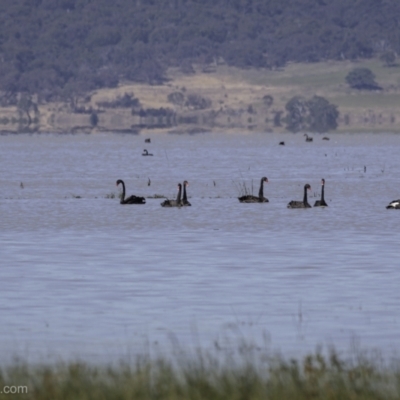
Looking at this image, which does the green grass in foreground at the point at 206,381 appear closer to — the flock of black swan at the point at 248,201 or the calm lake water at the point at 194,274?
the calm lake water at the point at 194,274

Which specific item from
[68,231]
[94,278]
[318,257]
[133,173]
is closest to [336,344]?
[94,278]

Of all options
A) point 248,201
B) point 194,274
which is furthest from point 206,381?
point 248,201

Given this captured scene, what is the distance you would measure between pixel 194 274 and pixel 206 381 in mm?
9924

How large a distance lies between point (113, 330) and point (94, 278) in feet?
17.0

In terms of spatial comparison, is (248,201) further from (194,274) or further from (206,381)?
(206,381)

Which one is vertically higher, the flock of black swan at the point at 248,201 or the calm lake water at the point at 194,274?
the calm lake water at the point at 194,274

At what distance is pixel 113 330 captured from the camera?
1642cm

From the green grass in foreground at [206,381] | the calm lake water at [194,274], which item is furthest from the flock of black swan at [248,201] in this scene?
the green grass in foreground at [206,381]

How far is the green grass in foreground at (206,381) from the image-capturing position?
38.7 feet

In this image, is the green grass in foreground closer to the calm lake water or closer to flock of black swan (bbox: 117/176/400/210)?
the calm lake water

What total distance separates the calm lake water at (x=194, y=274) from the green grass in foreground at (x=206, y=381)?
1.81 metres

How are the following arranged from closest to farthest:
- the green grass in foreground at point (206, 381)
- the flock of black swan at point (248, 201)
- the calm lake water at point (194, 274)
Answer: the green grass in foreground at point (206, 381)
the calm lake water at point (194, 274)
the flock of black swan at point (248, 201)

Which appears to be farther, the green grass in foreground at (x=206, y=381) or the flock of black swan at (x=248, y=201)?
the flock of black swan at (x=248, y=201)

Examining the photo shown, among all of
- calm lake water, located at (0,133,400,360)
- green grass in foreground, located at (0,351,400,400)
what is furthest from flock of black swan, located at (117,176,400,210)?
green grass in foreground, located at (0,351,400,400)
